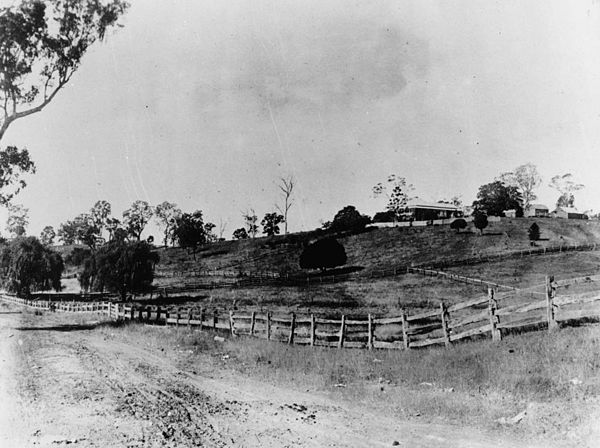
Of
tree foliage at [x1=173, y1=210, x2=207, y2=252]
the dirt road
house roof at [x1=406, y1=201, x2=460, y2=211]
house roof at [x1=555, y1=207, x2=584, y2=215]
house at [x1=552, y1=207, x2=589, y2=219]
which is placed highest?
house roof at [x1=406, y1=201, x2=460, y2=211]

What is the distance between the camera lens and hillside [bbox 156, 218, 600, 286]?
210ft

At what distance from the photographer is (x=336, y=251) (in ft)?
219

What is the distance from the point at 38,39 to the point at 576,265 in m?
46.2

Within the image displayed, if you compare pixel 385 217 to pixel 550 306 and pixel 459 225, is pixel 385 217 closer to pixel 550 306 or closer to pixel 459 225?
pixel 459 225

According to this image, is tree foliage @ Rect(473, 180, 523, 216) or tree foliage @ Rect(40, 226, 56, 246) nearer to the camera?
tree foliage @ Rect(473, 180, 523, 216)

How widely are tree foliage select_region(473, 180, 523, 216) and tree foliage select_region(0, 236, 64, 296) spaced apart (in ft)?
258

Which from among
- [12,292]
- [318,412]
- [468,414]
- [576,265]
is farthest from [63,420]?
[12,292]

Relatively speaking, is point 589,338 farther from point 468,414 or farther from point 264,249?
point 264,249

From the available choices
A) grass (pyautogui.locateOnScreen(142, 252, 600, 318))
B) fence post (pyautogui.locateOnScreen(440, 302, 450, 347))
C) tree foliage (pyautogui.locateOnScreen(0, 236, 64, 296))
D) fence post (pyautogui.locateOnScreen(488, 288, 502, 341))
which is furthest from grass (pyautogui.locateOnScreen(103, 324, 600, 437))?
tree foliage (pyautogui.locateOnScreen(0, 236, 64, 296))

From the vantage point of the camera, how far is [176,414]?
28.0ft

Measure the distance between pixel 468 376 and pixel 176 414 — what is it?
248 inches

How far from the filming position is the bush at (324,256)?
66.1 metres

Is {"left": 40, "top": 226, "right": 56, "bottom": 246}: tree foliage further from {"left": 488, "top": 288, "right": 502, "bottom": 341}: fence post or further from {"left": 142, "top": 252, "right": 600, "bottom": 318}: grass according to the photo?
{"left": 488, "top": 288, "right": 502, "bottom": 341}: fence post

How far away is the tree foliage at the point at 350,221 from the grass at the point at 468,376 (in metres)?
83.5
